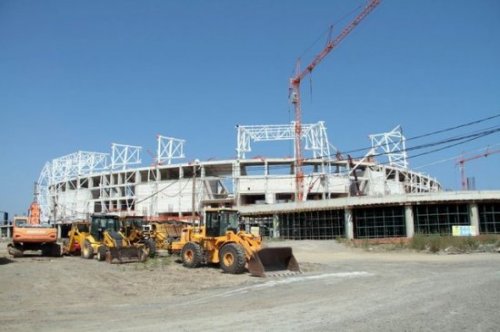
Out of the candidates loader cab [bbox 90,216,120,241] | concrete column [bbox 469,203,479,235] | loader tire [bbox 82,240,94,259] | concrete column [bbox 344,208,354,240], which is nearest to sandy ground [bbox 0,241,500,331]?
loader tire [bbox 82,240,94,259]

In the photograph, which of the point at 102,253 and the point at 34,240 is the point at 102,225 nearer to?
the point at 102,253

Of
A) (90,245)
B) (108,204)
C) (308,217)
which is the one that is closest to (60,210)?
(108,204)

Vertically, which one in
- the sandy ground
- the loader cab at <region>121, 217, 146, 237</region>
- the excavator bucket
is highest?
the loader cab at <region>121, 217, 146, 237</region>

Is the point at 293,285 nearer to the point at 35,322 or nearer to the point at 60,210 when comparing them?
the point at 35,322

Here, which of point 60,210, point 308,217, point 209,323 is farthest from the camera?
point 60,210

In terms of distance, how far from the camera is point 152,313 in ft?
35.8

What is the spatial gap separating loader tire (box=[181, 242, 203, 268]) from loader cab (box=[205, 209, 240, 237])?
84 centimetres

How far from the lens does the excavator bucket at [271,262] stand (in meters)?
18.4

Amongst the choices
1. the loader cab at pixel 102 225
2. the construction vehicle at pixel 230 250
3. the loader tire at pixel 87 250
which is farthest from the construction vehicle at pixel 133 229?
the construction vehicle at pixel 230 250

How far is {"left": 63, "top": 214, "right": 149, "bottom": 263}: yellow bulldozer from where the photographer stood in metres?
24.5

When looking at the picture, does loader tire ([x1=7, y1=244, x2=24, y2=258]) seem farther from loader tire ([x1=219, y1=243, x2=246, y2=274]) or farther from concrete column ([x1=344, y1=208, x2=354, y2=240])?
concrete column ([x1=344, y1=208, x2=354, y2=240])

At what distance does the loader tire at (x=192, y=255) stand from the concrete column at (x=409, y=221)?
1093 inches

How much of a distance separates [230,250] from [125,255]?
7402 mm

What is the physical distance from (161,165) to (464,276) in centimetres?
8224
